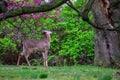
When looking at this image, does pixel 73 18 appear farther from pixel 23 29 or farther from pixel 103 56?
pixel 103 56

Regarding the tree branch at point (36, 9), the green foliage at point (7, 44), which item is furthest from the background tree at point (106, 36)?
the tree branch at point (36, 9)

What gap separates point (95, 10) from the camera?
17.0 metres

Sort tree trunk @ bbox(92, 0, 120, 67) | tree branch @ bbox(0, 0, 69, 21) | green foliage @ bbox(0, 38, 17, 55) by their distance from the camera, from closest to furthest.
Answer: tree branch @ bbox(0, 0, 69, 21)
tree trunk @ bbox(92, 0, 120, 67)
green foliage @ bbox(0, 38, 17, 55)

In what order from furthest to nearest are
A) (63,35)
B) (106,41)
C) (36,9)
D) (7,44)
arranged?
(63,35) < (7,44) < (106,41) < (36,9)

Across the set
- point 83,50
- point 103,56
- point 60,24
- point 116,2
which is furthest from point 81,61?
point 116,2

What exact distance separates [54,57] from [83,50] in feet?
5.50

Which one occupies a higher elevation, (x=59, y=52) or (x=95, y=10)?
(x=95, y=10)

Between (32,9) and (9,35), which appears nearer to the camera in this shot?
(32,9)

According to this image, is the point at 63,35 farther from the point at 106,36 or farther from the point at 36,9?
the point at 36,9

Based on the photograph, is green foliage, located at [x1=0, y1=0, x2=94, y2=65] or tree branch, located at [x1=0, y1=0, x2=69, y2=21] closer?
tree branch, located at [x1=0, y1=0, x2=69, y2=21]

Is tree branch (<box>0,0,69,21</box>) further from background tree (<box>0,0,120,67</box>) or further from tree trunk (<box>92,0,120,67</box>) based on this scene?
tree trunk (<box>92,0,120,67</box>)

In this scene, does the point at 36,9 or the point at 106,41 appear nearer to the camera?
the point at 36,9

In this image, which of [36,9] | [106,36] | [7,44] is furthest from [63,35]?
[36,9]

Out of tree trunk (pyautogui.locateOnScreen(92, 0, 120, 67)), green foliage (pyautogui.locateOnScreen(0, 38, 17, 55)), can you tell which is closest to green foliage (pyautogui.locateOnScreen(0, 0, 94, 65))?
green foliage (pyautogui.locateOnScreen(0, 38, 17, 55))
